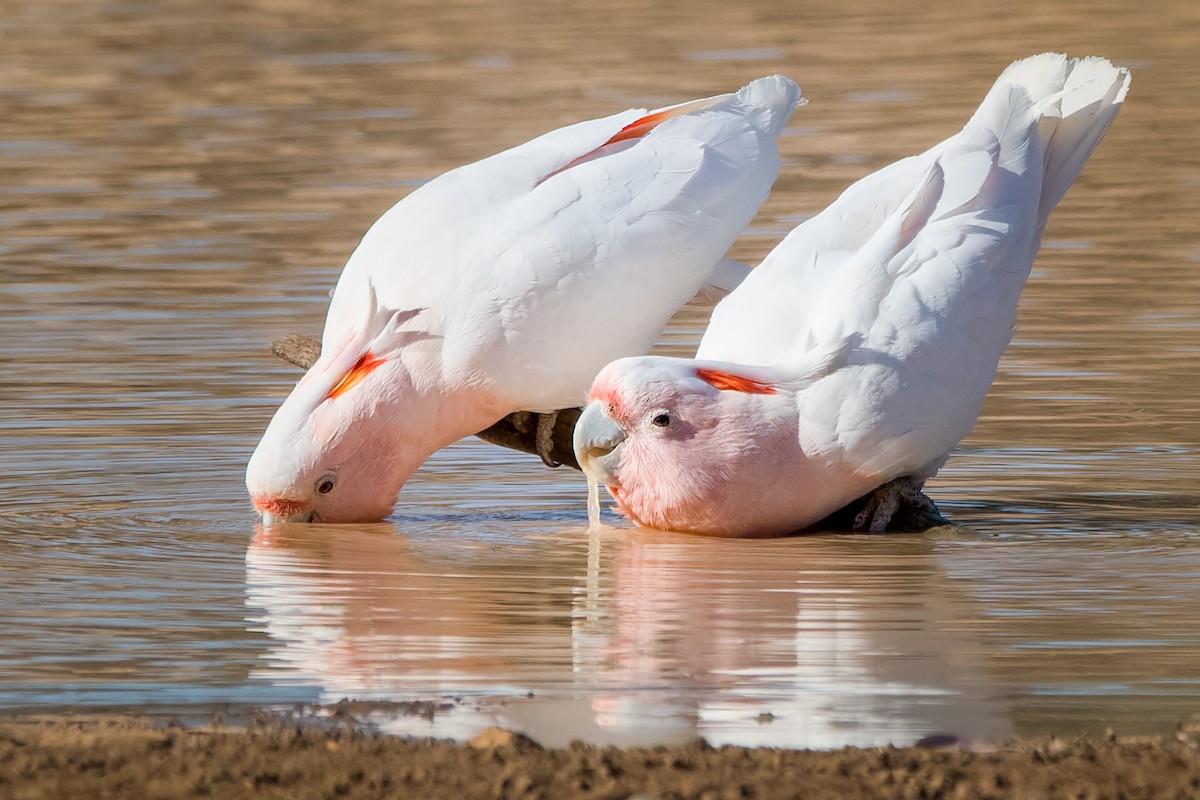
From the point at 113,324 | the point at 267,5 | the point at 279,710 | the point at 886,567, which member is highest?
the point at 279,710

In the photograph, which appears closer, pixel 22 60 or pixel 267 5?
pixel 22 60

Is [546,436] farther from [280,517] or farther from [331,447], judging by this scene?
[280,517]

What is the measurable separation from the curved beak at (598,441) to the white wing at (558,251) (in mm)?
642

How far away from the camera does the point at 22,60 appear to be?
25.7 metres

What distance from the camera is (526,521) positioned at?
8883mm

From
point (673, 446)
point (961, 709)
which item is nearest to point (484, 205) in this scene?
point (673, 446)

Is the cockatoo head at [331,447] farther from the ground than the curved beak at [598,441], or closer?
closer

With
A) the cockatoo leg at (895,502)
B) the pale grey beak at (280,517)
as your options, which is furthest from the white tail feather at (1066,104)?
the pale grey beak at (280,517)

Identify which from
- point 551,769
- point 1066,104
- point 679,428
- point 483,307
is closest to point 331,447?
point 483,307

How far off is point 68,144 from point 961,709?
53.2 feet

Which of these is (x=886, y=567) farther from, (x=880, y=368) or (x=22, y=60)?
(x=22, y=60)

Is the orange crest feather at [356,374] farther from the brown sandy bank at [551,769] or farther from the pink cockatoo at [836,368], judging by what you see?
the brown sandy bank at [551,769]

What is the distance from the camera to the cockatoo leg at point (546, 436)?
9.47 metres

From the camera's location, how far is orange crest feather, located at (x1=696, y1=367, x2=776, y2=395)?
26.7 feet
